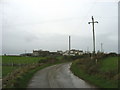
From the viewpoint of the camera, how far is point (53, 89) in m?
14.8

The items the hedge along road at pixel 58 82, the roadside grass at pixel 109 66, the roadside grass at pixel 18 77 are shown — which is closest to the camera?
the hedge along road at pixel 58 82

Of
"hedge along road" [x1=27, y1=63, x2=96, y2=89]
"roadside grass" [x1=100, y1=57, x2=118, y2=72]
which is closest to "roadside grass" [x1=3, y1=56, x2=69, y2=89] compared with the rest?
"hedge along road" [x1=27, y1=63, x2=96, y2=89]

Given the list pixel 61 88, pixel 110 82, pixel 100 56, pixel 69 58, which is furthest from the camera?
pixel 69 58

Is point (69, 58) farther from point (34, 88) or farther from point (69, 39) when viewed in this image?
point (34, 88)

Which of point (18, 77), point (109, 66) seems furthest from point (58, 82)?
point (109, 66)

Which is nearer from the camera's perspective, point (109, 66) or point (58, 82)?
point (58, 82)

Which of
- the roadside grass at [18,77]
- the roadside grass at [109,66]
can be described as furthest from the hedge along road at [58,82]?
the roadside grass at [109,66]

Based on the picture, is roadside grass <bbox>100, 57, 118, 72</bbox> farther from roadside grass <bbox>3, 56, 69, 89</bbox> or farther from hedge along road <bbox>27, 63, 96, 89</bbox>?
roadside grass <bbox>3, 56, 69, 89</bbox>

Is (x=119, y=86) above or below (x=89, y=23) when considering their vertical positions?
below

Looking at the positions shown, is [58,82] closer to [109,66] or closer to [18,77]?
[18,77]

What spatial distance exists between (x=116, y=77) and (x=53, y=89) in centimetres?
470

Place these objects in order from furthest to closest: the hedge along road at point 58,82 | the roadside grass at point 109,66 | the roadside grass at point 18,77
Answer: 1. the roadside grass at point 109,66
2. the roadside grass at point 18,77
3. the hedge along road at point 58,82

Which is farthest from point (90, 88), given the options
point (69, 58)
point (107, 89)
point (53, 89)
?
point (69, 58)

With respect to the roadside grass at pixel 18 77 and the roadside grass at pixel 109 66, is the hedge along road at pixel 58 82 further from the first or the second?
the roadside grass at pixel 109 66
